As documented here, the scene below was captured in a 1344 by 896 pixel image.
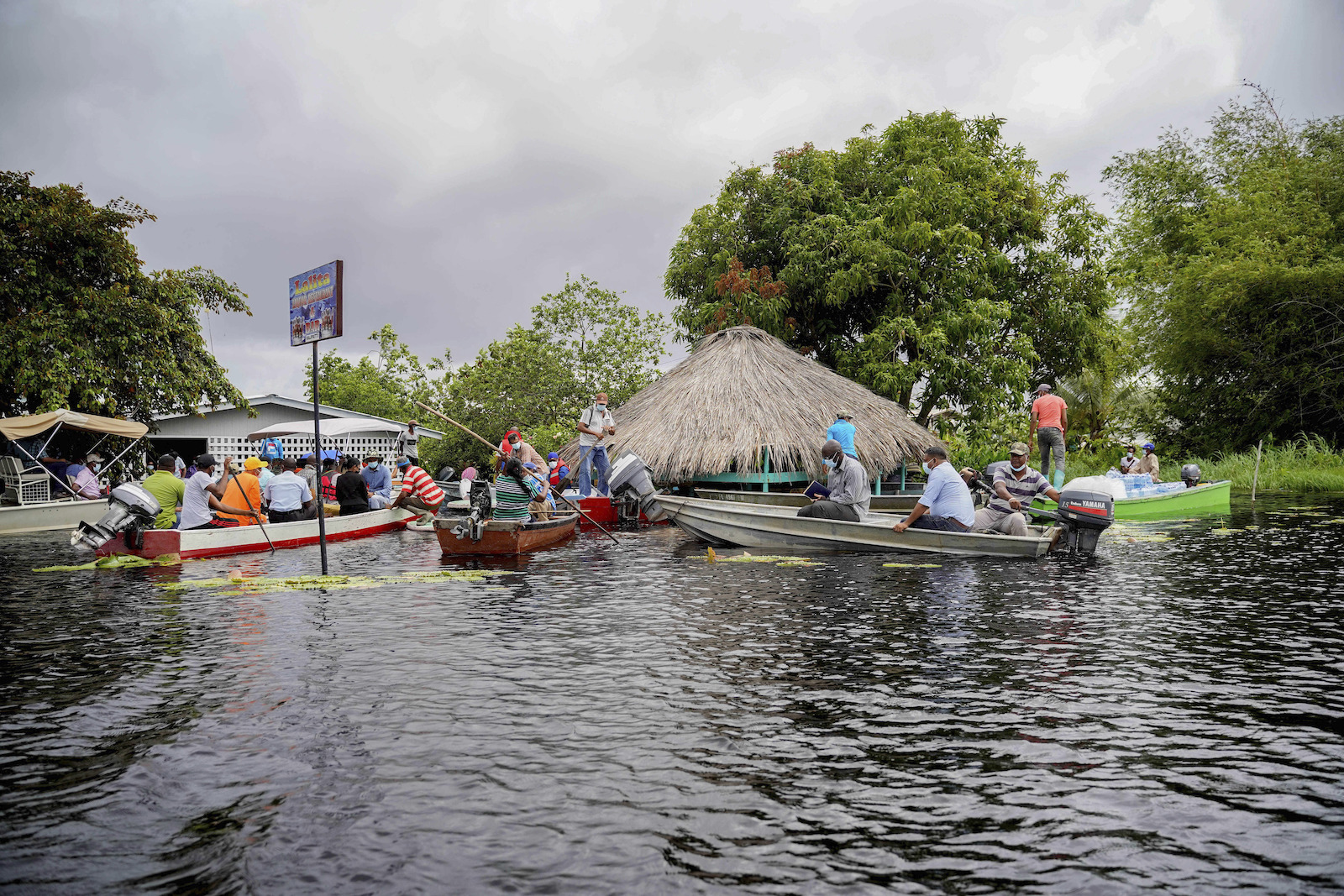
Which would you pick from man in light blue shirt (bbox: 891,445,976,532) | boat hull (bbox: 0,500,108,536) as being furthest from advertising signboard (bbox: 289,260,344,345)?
boat hull (bbox: 0,500,108,536)

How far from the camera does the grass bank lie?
86.3 feet

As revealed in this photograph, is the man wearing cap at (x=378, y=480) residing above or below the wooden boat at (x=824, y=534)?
above

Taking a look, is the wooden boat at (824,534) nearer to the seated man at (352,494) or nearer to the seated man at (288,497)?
the seated man at (352,494)

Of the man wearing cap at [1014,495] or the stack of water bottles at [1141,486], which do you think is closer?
the man wearing cap at [1014,495]

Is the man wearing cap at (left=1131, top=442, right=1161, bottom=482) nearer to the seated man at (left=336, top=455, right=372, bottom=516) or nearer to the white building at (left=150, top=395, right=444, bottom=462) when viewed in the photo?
the seated man at (left=336, top=455, right=372, bottom=516)

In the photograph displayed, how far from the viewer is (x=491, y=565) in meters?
13.2

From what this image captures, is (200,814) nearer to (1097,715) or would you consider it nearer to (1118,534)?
(1097,715)

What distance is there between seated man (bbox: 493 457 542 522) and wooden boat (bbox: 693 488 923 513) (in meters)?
5.37

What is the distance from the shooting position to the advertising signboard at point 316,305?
10.5 meters

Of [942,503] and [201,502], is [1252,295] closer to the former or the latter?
[942,503]

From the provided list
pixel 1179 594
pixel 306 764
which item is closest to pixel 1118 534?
pixel 1179 594

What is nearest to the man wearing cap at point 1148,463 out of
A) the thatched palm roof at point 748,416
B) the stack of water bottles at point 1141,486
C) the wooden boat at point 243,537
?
the stack of water bottles at point 1141,486

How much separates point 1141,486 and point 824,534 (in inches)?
384

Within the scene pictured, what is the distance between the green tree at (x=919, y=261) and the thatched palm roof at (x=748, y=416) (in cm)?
252
